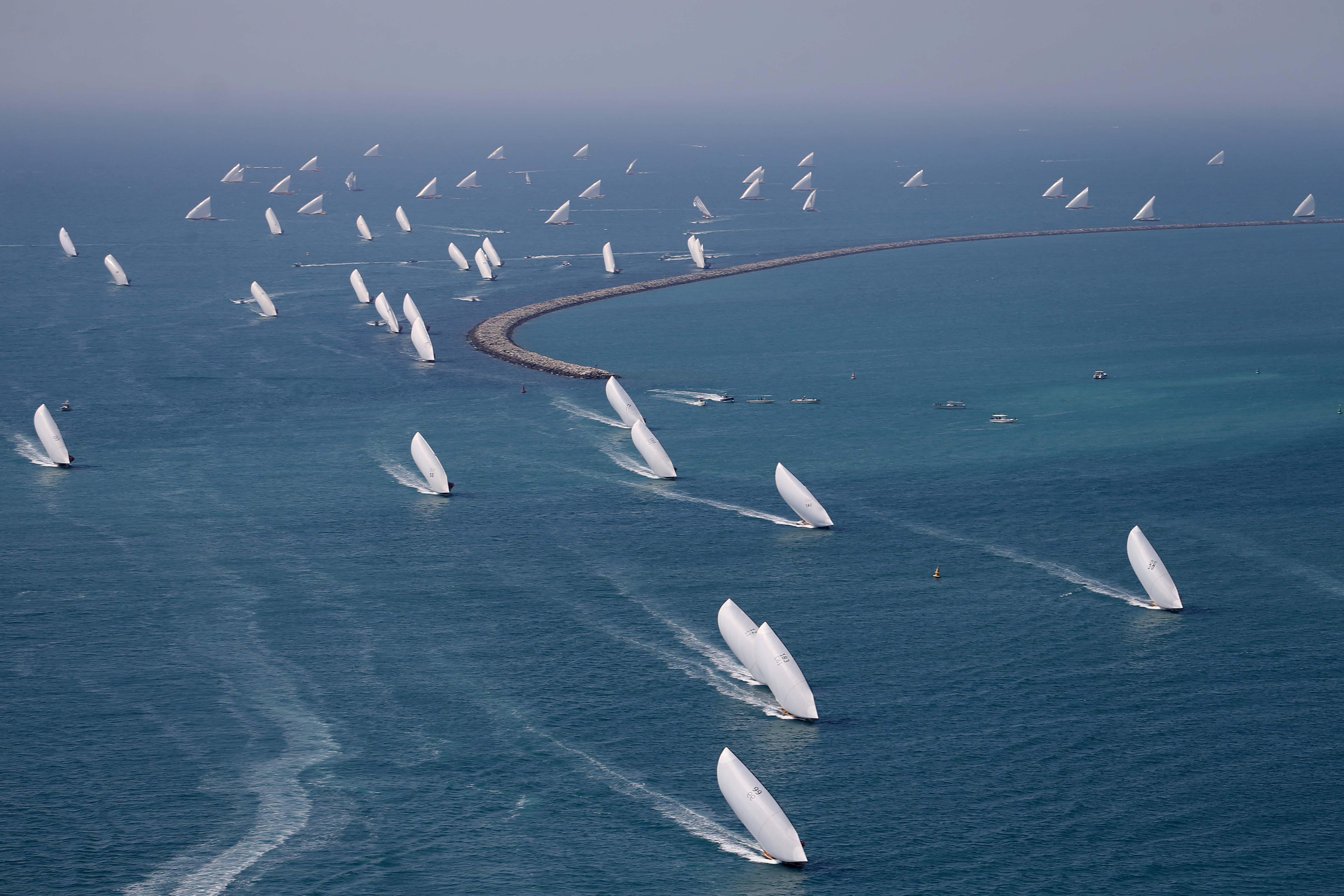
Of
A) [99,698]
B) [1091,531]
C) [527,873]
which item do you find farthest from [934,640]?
[99,698]

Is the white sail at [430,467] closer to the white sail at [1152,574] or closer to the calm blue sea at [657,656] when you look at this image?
the calm blue sea at [657,656]

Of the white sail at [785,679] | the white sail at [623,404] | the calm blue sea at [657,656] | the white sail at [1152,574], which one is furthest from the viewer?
the white sail at [623,404]

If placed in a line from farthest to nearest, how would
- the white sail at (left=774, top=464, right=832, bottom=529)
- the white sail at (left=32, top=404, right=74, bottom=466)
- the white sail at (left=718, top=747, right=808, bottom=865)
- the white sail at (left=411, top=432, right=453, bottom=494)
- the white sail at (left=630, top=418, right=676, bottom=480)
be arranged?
1. the white sail at (left=32, top=404, right=74, bottom=466)
2. the white sail at (left=630, top=418, right=676, bottom=480)
3. the white sail at (left=411, top=432, right=453, bottom=494)
4. the white sail at (left=774, top=464, right=832, bottom=529)
5. the white sail at (left=718, top=747, right=808, bottom=865)

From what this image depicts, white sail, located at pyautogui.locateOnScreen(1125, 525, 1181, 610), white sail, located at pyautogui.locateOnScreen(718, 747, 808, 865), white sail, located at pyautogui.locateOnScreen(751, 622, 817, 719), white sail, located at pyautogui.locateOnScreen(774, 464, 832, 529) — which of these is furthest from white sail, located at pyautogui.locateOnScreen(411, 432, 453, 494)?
white sail, located at pyautogui.locateOnScreen(718, 747, 808, 865)

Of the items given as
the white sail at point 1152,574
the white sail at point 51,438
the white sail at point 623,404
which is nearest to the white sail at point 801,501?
the white sail at point 1152,574

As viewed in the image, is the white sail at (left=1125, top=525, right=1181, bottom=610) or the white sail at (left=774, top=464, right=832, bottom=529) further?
the white sail at (left=774, top=464, right=832, bottom=529)

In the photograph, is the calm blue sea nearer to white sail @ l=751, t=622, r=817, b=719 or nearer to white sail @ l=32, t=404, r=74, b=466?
white sail @ l=751, t=622, r=817, b=719

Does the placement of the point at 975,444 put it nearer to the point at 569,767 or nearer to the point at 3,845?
the point at 569,767
